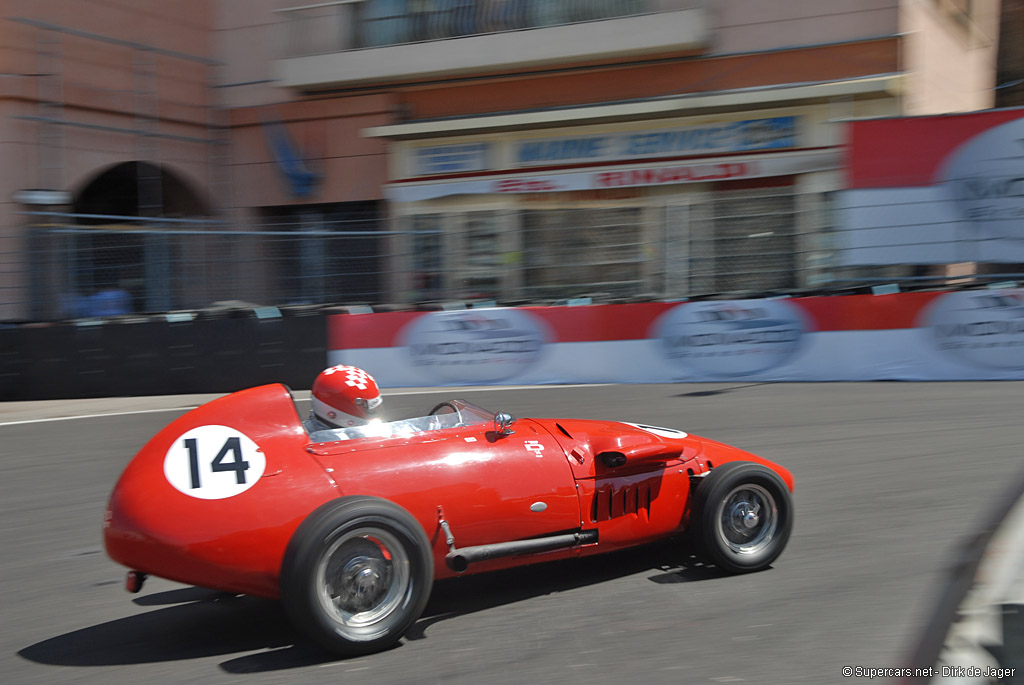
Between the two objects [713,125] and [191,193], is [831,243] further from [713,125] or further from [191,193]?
A: [191,193]

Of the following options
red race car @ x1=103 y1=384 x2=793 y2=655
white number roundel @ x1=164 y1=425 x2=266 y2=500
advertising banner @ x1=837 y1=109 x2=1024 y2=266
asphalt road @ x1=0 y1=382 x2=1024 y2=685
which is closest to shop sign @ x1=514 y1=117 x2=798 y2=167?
advertising banner @ x1=837 y1=109 x2=1024 y2=266

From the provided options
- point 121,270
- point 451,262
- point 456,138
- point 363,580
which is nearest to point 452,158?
point 456,138

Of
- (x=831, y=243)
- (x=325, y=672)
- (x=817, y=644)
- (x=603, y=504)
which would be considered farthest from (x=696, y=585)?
(x=831, y=243)

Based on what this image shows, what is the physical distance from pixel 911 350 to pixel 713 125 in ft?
20.8

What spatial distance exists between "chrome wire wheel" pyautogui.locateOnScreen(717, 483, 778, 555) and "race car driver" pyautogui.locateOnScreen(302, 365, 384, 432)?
176 cm

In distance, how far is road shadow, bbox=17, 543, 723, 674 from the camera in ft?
12.6

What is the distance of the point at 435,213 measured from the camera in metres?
17.4

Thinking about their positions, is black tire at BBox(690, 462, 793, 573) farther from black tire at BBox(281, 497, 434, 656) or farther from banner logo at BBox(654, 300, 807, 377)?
banner logo at BBox(654, 300, 807, 377)

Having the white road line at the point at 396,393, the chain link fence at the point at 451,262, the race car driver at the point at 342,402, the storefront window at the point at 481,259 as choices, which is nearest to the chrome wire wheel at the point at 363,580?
the race car driver at the point at 342,402

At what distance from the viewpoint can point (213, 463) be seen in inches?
154

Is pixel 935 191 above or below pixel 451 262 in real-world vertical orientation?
above

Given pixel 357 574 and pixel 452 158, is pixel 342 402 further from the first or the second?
pixel 452 158

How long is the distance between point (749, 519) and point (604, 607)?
0.94 meters

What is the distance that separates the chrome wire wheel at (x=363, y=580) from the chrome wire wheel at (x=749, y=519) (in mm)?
1660
